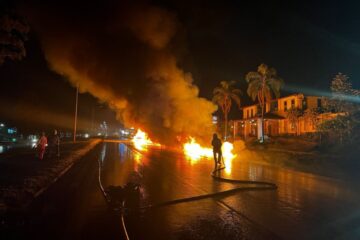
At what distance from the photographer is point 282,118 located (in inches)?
1762

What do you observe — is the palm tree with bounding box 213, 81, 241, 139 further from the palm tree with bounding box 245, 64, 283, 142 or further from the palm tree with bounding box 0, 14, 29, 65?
the palm tree with bounding box 0, 14, 29, 65

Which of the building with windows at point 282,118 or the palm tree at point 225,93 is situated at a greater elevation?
the palm tree at point 225,93

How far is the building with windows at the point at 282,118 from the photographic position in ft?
134

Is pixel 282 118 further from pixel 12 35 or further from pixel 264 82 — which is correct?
pixel 12 35

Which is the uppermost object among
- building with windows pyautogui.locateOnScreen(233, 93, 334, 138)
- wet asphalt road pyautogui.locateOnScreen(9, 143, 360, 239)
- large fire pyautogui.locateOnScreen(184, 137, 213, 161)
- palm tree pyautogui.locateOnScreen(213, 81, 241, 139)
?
palm tree pyautogui.locateOnScreen(213, 81, 241, 139)

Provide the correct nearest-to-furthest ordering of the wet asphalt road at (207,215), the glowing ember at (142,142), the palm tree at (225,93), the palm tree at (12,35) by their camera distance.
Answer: the wet asphalt road at (207,215), the palm tree at (12,35), the glowing ember at (142,142), the palm tree at (225,93)

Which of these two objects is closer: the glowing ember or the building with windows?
the glowing ember

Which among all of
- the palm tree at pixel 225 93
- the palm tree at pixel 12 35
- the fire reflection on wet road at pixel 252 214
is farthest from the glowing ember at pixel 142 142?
the fire reflection on wet road at pixel 252 214

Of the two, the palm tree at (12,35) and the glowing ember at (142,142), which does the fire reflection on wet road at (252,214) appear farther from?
the glowing ember at (142,142)

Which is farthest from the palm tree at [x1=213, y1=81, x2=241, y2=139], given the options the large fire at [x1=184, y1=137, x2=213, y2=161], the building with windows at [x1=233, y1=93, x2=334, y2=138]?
the large fire at [x1=184, y1=137, x2=213, y2=161]

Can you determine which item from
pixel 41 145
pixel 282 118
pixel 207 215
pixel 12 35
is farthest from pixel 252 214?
pixel 282 118

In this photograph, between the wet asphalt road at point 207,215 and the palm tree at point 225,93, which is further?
the palm tree at point 225,93

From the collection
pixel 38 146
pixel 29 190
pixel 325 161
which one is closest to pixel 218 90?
pixel 325 161

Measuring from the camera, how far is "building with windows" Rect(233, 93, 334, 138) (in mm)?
40750
